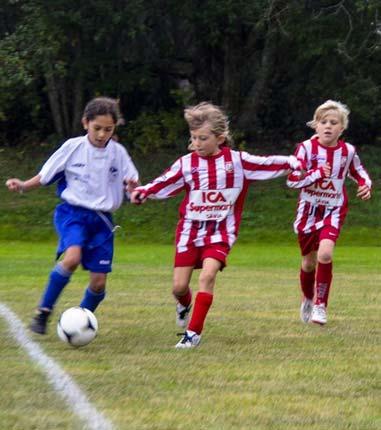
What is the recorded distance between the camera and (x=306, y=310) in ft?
32.4

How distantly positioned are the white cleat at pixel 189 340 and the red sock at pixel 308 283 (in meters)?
2.11

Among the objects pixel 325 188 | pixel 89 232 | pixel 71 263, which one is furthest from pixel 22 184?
pixel 325 188

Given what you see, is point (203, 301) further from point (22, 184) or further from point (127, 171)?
point (22, 184)

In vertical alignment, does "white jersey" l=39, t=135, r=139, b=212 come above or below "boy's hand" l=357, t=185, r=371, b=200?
above

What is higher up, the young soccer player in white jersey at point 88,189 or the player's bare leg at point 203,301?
the young soccer player in white jersey at point 88,189

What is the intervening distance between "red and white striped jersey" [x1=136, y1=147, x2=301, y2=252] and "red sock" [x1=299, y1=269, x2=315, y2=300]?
173 centimetres

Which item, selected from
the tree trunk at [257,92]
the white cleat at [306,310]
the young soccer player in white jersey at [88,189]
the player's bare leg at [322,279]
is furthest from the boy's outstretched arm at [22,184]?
the tree trunk at [257,92]

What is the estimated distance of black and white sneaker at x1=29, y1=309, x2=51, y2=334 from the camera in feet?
27.5

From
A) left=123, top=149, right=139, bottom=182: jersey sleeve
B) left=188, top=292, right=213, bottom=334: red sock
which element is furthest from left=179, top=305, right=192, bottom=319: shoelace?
left=123, top=149, right=139, bottom=182: jersey sleeve

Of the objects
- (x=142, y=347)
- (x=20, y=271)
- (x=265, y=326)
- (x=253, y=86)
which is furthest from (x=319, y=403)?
(x=253, y=86)

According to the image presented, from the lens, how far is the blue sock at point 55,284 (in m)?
8.28

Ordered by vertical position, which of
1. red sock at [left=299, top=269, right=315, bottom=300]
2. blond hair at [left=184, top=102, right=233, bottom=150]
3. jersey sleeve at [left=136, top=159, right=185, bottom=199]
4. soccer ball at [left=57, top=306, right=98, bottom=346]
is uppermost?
blond hair at [left=184, top=102, right=233, bottom=150]

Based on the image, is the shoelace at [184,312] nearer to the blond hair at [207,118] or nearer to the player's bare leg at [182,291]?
the player's bare leg at [182,291]

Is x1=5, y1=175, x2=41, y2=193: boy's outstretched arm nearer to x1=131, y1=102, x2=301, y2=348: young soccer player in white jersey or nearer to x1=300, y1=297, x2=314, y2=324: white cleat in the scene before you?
x1=131, y1=102, x2=301, y2=348: young soccer player in white jersey
